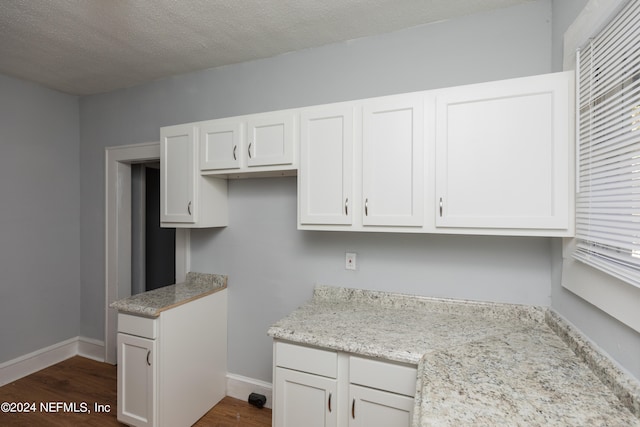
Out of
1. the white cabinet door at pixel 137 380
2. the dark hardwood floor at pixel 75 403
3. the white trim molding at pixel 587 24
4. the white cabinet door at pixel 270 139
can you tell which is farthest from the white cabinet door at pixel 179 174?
the white trim molding at pixel 587 24

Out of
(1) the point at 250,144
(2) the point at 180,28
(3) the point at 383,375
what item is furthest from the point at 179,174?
(3) the point at 383,375

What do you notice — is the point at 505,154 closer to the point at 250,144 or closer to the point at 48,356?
the point at 250,144

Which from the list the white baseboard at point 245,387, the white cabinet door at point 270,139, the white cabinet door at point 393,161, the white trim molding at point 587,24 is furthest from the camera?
the white baseboard at point 245,387

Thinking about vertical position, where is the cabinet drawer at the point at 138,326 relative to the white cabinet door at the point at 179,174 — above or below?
below

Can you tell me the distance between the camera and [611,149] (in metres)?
1.10

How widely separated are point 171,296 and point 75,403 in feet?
4.09

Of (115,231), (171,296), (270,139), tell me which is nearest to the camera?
(270,139)

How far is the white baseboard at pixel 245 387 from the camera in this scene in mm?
2416

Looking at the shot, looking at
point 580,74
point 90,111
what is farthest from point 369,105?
point 90,111

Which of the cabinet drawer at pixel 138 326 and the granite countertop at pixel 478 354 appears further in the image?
the cabinet drawer at pixel 138 326

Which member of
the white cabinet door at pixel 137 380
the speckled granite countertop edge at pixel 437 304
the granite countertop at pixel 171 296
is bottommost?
the white cabinet door at pixel 137 380

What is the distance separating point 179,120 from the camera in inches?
108

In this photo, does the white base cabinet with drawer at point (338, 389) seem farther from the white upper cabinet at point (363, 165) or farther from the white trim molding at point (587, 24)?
the white trim molding at point (587, 24)

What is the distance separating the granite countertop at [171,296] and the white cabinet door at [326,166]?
1.04 metres
